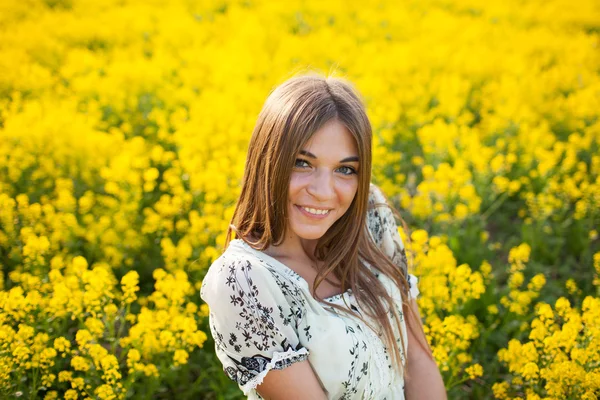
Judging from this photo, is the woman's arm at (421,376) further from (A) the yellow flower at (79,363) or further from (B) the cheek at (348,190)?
(A) the yellow flower at (79,363)

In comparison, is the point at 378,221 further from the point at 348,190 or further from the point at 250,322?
the point at 250,322

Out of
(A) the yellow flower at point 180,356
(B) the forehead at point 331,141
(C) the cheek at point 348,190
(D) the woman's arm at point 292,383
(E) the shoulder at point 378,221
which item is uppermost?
(B) the forehead at point 331,141

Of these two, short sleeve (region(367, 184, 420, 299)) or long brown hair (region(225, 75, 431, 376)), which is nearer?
long brown hair (region(225, 75, 431, 376))

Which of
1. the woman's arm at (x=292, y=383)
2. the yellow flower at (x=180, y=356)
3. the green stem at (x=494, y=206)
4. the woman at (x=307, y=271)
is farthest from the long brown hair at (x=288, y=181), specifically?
the green stem at (x=494, y=206)

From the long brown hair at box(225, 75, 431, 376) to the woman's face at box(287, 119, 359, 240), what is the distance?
0.10 feet

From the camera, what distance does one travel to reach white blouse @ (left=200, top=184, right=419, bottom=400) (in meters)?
1.75

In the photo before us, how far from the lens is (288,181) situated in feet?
6.19

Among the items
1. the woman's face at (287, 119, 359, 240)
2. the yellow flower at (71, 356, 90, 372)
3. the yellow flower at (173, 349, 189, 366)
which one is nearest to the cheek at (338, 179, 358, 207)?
the woman's face at (287, 119, 359, 240)

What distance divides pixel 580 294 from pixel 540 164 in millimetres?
1230

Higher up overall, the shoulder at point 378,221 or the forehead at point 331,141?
the forehead at point 331,141

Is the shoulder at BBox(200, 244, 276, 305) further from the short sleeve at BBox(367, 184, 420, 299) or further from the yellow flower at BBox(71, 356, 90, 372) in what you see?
the yellow flower at BBox(71, 356, 90, 372)

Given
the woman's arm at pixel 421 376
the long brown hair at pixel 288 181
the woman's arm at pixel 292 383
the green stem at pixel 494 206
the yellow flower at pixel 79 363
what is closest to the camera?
the woman's arm at pixel 292 383

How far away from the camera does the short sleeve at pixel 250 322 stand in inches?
68.8

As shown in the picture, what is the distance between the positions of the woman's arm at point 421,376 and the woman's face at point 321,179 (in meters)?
0.63
